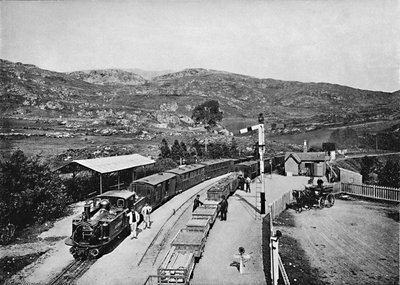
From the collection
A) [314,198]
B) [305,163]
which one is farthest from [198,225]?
[305,163]

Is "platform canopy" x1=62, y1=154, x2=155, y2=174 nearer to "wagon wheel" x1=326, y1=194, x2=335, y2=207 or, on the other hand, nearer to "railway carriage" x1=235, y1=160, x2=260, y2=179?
"railway carriage" x1=235, y1=160, x2=260, y2=179

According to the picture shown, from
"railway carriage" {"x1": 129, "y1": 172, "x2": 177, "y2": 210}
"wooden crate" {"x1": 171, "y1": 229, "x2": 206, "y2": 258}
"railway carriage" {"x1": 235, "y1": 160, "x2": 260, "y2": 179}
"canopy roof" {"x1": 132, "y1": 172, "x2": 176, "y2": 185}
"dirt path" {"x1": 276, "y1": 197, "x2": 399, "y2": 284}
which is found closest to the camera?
"wooden crate" {"x1": 171, "y1": 229, "x2": 206, "y2": 258}

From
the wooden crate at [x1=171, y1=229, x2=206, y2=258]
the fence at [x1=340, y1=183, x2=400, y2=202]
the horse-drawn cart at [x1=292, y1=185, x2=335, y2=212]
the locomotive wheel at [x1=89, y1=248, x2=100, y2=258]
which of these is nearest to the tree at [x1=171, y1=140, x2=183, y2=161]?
the fence at [x1=340, y1=183, x2=400, y2=202]

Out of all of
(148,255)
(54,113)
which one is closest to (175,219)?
(148,255)

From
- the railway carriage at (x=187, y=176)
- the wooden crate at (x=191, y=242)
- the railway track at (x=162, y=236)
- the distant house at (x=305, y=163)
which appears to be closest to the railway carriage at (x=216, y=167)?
the railway carriage at (x=187, y=176)

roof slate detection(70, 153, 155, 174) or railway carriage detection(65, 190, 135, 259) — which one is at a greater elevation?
roof slate detection(70, 153, 155, 174)

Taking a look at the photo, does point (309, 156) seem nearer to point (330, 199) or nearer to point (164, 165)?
point (330, 199)

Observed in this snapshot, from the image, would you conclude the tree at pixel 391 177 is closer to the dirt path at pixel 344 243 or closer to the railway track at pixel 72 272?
the dirt path at pixel 344 243

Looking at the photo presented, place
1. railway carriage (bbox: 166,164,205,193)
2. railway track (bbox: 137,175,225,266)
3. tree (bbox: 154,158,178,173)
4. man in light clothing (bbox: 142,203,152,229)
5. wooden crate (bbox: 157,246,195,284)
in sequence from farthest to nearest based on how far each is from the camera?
tree (bbox: 154,158,178,173) < railway carriage (bbox: 166,164,205,193) < man in light clothing (bbox: 142,203,152,229) < railway track (bbox: 137,175,225,266) < wooden crate (bbox: 157,246,195,284)
